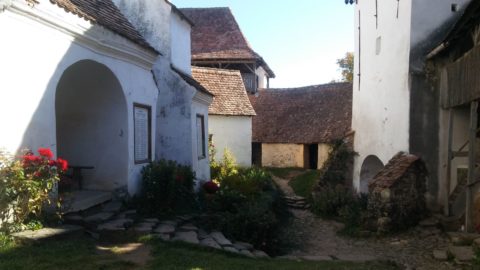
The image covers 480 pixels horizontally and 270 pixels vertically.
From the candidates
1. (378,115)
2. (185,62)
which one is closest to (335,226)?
(378,115)

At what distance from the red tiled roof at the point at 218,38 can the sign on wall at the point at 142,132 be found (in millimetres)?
18688

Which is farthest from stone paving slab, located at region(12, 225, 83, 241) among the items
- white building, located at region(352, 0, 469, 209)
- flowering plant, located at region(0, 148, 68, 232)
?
white building, located at region(352, 0, 469, 209)

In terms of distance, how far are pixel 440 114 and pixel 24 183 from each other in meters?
10.0

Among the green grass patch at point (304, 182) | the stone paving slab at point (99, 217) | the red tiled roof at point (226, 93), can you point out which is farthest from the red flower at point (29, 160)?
the red tiled roof at point (226, 93)

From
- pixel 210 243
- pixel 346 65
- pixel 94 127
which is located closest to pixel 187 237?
pixel 210 243

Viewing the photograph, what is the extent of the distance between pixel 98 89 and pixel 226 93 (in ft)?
43.6

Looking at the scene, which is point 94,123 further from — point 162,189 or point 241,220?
point 241,220

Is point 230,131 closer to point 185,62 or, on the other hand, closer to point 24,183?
point 185,62

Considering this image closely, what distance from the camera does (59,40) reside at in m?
6.99

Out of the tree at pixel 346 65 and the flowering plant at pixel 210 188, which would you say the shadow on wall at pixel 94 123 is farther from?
the tree at pixel 346 65

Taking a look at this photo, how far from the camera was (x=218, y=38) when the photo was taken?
29.3 m

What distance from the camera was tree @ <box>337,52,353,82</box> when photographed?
37.7 metres

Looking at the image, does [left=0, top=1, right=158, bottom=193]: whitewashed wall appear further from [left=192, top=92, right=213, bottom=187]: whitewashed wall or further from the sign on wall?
[left=192, top=92, right=213, bottom=187]: whitewashed wall

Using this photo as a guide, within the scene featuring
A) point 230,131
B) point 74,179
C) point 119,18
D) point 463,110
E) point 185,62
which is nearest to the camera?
point 74,179
